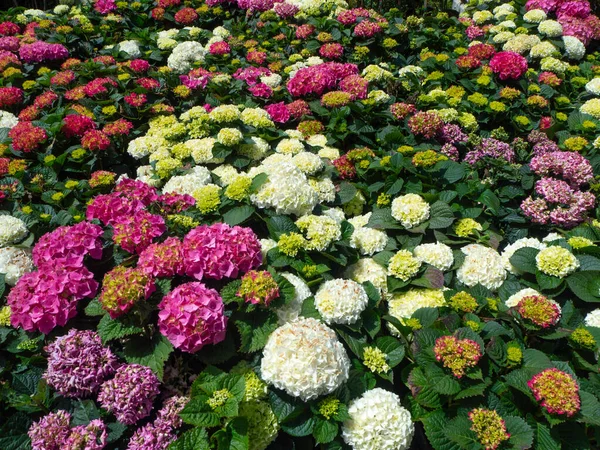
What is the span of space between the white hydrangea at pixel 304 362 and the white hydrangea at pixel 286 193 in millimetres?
903

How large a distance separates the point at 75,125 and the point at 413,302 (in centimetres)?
289

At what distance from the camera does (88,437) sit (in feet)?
6.11

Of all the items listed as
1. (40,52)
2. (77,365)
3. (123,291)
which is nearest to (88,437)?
(77,365)

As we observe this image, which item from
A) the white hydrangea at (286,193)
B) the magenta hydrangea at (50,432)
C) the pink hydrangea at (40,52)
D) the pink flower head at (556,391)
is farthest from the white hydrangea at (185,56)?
the pink flower head at (556,391)

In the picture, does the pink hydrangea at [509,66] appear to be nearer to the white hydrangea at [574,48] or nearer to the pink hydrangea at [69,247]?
the white hydrangea at [574,48]

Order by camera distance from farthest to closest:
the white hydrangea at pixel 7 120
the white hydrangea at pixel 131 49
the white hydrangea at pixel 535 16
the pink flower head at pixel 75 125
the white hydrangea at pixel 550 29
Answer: the white hydrangea at pixel 535 16 < the white hydrangea at pixel 550 29 < the white hydrangea at pixel 131 49 < the white hydrangea at pixel 7 120 < the pink flower head at pixel 75 125

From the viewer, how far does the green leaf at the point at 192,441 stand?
1807mm

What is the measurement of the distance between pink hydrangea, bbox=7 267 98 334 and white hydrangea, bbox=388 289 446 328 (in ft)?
5.36

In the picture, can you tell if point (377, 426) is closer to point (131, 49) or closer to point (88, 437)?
point (88, 437)

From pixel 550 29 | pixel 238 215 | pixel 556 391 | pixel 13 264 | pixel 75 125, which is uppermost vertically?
pixel 550 29

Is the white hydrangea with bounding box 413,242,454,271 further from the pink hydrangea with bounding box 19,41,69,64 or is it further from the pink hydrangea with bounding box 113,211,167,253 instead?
the pink hydrangea with bounding box 19,41,69,64

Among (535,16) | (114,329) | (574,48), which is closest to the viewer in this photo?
(114,329)

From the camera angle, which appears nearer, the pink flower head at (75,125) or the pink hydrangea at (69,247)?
the pink hydrangea at (69,247)

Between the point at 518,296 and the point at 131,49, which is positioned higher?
the point at 518,296
